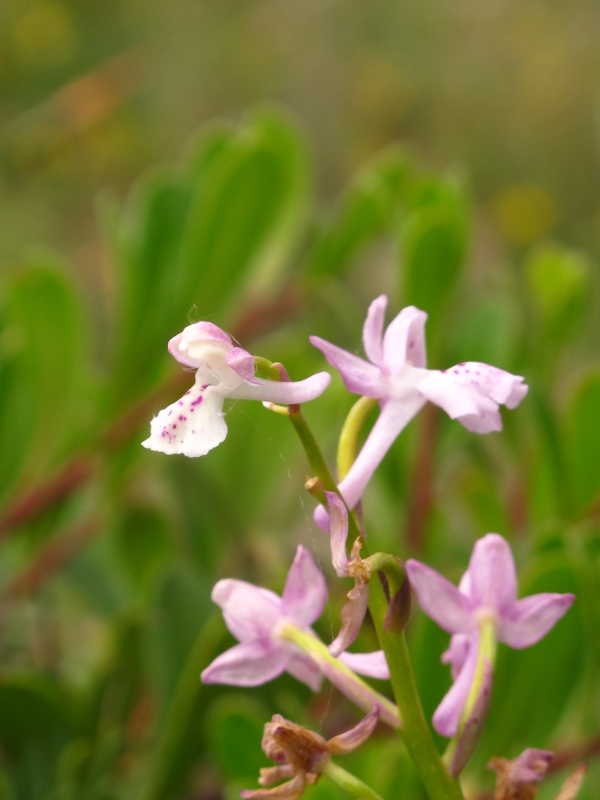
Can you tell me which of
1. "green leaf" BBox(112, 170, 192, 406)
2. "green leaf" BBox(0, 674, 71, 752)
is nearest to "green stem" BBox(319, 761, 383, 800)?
"green leaf" BBox(0, 674, 71, 752)

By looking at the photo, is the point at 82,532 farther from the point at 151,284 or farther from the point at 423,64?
the point at 423,64

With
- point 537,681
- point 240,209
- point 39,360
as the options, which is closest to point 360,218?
point 240,209

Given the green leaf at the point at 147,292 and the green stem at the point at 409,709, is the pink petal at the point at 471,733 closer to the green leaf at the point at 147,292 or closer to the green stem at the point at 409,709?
the green stem at the point at 409,709

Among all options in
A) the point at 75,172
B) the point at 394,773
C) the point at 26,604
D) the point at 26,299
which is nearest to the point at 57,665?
the point at 26,604

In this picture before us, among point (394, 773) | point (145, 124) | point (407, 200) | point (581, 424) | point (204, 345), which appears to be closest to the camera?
point (204, 345)

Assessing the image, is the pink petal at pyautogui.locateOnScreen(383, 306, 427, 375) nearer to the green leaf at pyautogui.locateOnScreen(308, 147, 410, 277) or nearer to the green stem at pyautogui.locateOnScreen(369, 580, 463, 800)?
the green stem at pyautogui.locateOnScreen(369, 580, 463, 800)

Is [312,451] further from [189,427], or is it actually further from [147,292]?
[147,292]

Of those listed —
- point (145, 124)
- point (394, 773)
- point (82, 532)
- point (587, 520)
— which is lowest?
point (394, 773)
